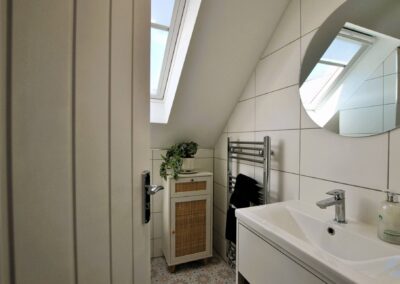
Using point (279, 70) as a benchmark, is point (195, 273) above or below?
below

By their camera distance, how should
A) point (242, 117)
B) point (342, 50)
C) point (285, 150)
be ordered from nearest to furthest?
point (342, 50) < point (285, 150) < point (242, 117)

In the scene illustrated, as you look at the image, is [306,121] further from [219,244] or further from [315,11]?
[219,244]

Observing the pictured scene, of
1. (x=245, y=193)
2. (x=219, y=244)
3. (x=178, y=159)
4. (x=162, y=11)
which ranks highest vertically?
(x=162, y=11)

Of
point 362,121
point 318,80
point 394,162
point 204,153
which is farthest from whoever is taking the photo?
point 204,153

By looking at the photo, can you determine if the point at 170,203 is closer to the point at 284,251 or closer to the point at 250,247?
the point at 250,247

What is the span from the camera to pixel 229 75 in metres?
1.64

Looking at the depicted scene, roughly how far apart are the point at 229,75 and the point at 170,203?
3.94ft

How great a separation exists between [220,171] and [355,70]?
1.43 meters

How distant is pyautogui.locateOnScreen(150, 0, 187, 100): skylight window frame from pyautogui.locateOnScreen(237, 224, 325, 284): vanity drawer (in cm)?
141

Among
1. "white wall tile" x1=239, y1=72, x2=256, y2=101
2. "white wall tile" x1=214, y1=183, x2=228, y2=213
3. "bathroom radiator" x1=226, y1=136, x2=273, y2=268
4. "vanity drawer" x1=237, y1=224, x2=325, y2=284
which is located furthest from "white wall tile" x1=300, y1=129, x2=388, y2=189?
"white wall tile" x1=214, y1=183, x2=228, y2=213

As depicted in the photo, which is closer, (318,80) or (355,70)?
(355,70)

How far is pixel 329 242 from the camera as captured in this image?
85 cm

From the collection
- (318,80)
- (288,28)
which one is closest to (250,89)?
(288,28)

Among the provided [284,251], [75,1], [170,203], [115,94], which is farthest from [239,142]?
[75,1]
